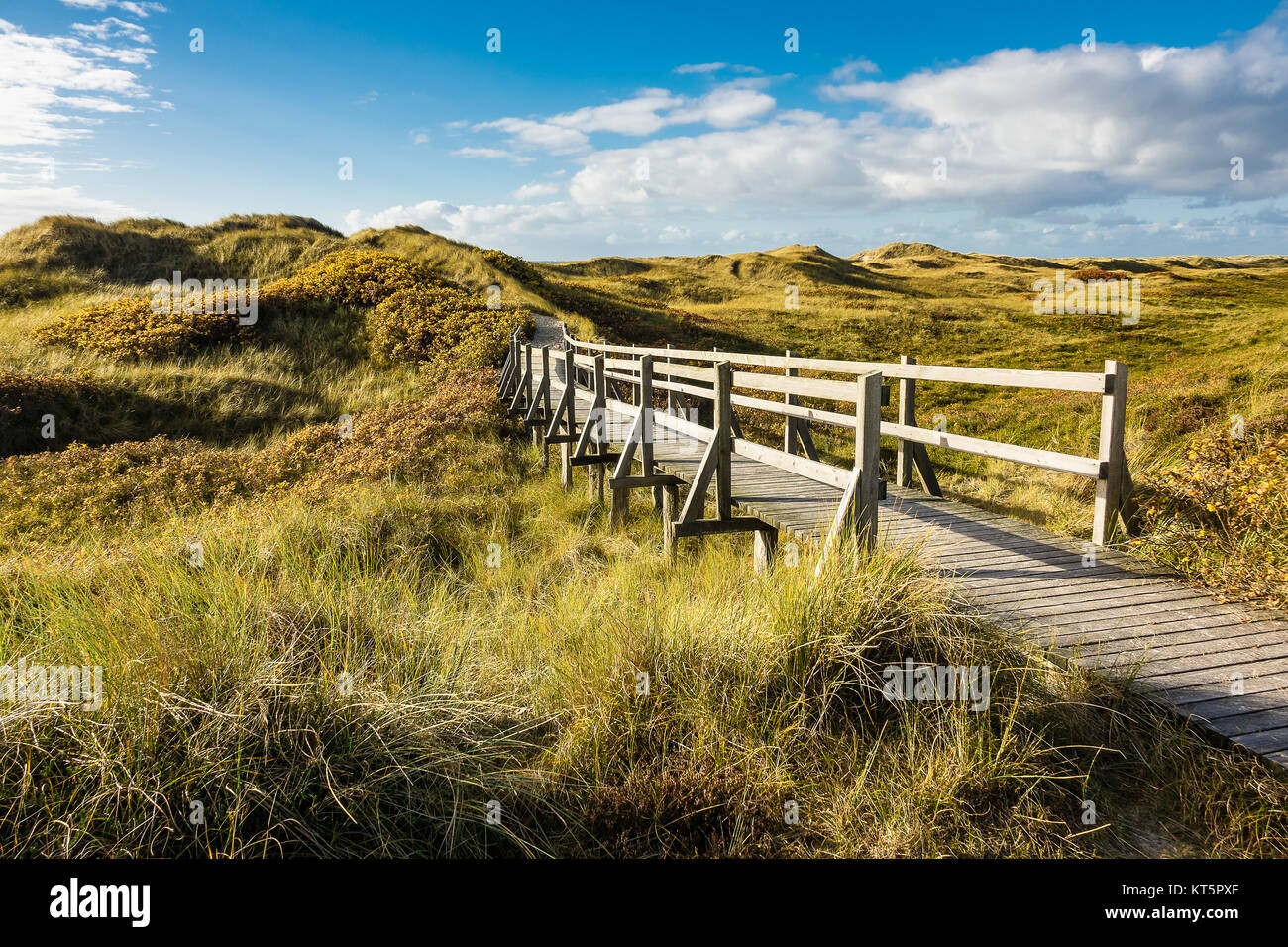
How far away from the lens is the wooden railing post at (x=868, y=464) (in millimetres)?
4719

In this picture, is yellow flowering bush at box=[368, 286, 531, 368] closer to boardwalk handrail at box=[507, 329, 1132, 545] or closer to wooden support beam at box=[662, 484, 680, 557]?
wooden support beam at box=[662, 484, 680, 557]

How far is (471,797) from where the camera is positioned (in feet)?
10.7

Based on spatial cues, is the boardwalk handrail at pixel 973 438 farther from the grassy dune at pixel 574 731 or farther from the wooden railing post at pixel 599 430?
the wooden railing post at pixel 599 430

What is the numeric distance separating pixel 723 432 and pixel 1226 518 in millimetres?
3728

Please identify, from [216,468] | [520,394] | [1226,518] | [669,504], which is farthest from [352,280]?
[1226,518]

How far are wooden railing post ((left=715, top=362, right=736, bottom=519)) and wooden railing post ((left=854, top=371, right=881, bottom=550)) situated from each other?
1366 millimetres

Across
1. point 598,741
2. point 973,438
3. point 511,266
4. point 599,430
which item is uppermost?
point 511,266

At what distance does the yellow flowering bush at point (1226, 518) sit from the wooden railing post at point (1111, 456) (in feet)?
0.84

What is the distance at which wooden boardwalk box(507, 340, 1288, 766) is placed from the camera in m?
3.54

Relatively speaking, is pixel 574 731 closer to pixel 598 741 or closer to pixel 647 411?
pixel 598 741

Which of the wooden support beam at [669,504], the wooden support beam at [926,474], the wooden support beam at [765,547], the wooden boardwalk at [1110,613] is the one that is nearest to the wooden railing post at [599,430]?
the wooden support beam at [669,504]

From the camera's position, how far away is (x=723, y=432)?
6188 millimetres
